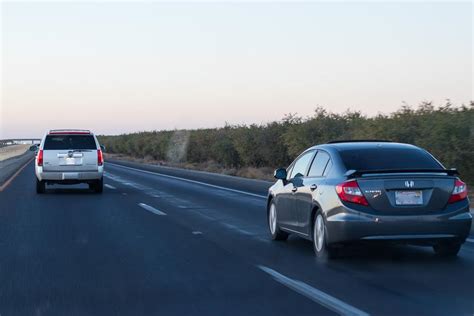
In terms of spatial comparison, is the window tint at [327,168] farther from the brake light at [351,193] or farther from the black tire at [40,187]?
the black tire at [40,187]

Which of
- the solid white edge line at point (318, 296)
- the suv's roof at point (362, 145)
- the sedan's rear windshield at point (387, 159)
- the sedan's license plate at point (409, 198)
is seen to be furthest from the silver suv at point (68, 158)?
the sedan's license plate at point (409, 198)

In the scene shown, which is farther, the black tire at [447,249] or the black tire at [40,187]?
the black tire at [40,187]

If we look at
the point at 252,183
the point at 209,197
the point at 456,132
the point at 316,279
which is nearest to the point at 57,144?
the point at 209,197

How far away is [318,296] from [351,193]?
2298 mm

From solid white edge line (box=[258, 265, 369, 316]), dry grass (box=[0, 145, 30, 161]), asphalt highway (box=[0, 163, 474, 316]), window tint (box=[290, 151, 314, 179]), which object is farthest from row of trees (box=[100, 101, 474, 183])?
dry grass (box=[0, 145, 30, 161])

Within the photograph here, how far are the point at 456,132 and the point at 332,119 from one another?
1402 centimetres

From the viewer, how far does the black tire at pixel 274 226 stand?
13.8 meters

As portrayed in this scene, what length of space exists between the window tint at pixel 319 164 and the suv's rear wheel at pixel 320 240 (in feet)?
2.32

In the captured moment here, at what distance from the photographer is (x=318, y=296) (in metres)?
8.95

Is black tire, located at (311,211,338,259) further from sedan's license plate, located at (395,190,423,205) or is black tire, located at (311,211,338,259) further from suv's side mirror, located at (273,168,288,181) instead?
suv's side mirror, located at (273,168,288,181)

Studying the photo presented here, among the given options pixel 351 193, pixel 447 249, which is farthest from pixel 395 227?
pixel 447 249

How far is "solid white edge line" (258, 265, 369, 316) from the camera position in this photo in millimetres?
8195

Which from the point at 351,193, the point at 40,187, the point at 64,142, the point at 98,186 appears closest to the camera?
the point at 351,193

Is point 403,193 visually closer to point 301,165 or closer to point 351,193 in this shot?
point 351,193
